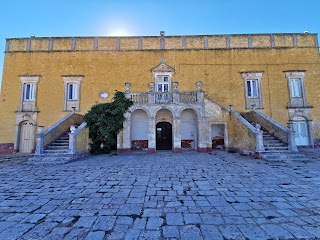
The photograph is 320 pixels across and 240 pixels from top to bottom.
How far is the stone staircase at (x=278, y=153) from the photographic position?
29.7ft

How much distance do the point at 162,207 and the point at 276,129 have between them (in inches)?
410

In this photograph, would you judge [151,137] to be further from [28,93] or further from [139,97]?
[28,93]

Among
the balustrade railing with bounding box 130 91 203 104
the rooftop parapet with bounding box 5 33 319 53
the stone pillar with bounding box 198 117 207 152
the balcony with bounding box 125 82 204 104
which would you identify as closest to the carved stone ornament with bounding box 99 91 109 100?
the balcony with bounding box 125 82 204 104

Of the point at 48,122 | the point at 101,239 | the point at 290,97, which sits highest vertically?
the point at 290,97

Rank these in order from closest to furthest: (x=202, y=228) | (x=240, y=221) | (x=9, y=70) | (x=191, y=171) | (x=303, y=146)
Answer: (x=202, y=228)
(x=240, y=221)
(x=191, y=171)
(x=303, y=146)
(x=9, y=70)

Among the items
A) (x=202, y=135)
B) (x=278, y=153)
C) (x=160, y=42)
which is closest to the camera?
(x=278, y=153)

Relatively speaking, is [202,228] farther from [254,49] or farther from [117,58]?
[254,49]

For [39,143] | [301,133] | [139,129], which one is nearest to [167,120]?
[139,129]

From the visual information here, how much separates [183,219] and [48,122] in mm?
15918

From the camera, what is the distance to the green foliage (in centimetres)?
1227

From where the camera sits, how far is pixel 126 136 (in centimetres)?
1276

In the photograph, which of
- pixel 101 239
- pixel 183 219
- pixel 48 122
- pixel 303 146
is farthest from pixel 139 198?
pixel 303 146

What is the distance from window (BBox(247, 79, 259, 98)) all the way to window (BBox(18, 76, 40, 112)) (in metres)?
18.9

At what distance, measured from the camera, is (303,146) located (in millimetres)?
14875
